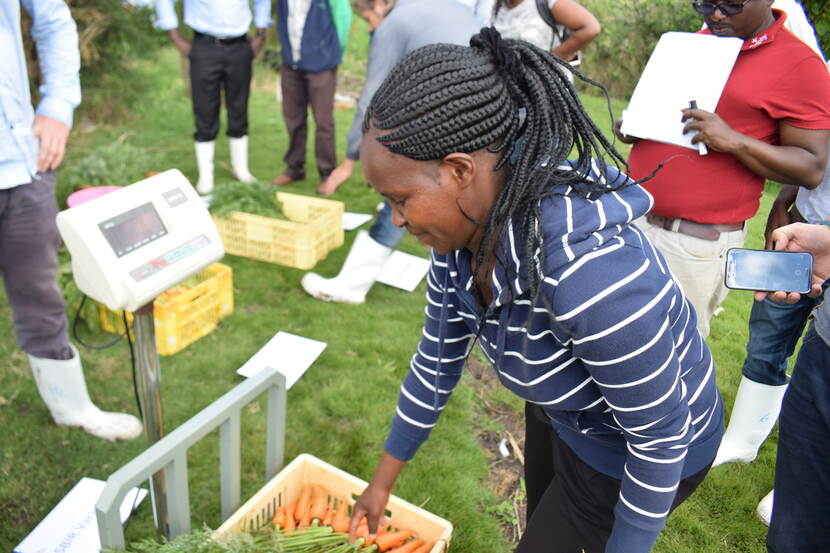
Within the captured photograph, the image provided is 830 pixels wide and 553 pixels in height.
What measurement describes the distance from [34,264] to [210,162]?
3.35m

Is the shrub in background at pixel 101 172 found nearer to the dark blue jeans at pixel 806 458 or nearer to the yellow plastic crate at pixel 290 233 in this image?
the yellow plastic crate at pixel 290 233

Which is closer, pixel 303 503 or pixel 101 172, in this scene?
pixel 303 503

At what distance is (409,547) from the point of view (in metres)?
2.01

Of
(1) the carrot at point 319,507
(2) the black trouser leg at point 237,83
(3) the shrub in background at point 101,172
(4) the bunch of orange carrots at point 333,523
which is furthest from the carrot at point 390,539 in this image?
(2) the black trouser leg at point 237,83

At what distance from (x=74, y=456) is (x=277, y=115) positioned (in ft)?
19.6

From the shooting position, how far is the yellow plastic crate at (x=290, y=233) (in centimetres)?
419

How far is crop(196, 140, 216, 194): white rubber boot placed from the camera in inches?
211

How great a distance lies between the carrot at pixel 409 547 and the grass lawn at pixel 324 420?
262 mm

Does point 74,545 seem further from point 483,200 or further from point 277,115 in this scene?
point 277,115

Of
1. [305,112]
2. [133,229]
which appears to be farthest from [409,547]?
[305,112]

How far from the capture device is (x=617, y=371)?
1119mm

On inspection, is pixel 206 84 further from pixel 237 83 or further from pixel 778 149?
pixel 778 149

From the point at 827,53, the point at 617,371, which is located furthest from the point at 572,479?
the point at 827,53

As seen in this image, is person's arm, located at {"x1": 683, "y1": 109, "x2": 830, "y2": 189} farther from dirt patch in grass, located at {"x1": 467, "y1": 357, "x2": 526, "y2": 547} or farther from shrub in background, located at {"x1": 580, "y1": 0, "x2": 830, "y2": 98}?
dirt patch in grass, located at {"x1": 467, "y1": 357, "x2": 526, "y2": 547}
